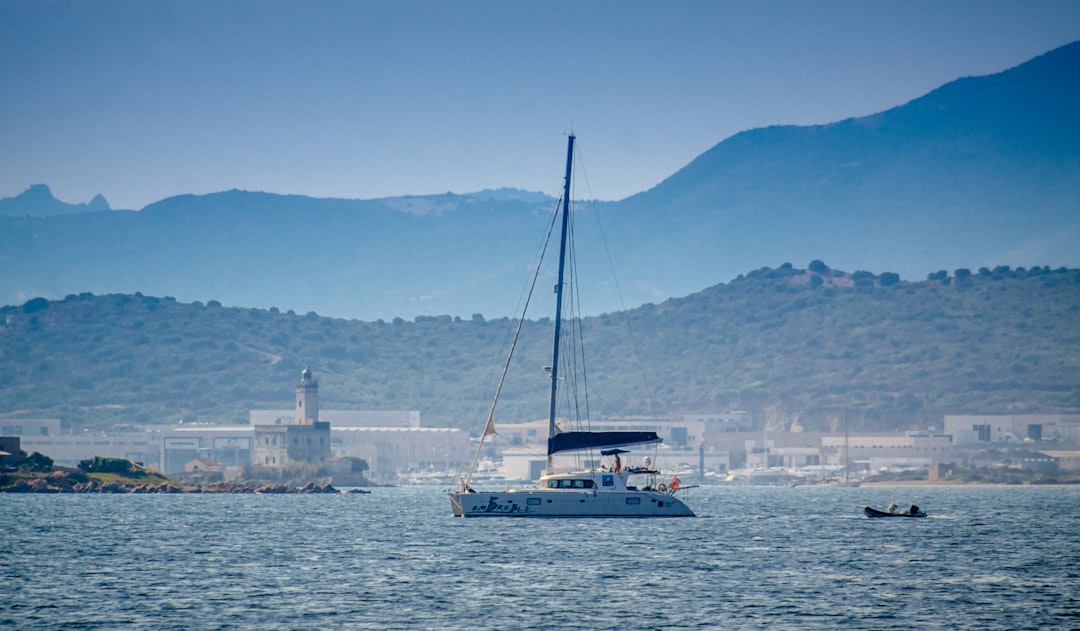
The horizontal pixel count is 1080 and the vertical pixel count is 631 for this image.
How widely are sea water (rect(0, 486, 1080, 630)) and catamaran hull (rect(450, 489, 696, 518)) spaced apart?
838 mm

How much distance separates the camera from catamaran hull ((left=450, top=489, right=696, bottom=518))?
87.9 metres

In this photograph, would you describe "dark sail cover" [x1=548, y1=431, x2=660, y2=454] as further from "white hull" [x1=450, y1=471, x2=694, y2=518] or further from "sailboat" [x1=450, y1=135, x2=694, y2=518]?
"white hull" [x1=450, y1=471, x2=694, y2=518]

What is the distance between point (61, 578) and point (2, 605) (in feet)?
28.3

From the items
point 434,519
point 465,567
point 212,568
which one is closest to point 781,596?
point 465,567

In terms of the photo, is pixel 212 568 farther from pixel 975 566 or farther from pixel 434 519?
pixel 434 519

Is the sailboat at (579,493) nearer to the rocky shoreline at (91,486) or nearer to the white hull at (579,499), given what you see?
the white hull at (579,499)

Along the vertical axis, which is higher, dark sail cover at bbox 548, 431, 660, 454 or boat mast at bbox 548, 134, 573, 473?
boat mast at bbox 548, 134, 573, 473

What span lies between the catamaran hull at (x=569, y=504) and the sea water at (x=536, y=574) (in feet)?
2.75

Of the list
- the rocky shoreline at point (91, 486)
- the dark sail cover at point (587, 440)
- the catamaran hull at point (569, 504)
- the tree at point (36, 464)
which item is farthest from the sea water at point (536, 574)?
the tree at point (36, 464)

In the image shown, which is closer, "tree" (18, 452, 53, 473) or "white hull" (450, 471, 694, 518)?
"white hull" (450, 471, 694, 518)

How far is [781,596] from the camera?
5450cm

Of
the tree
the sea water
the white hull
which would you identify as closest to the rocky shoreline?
the tree

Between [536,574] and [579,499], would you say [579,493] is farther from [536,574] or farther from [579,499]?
[536,574]

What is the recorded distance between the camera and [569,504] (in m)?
88.1
